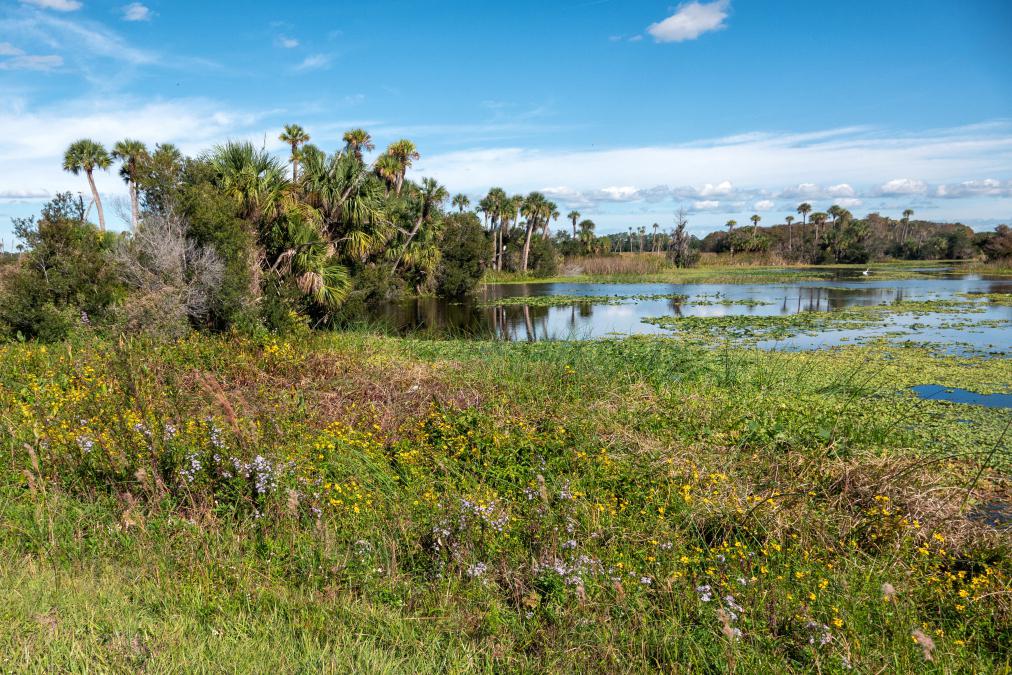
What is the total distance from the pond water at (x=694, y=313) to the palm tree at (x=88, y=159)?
29.8 metres

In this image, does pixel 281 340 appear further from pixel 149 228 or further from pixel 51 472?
pixel 149 228

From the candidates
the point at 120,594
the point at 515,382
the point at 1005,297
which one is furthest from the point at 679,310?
the point at 120,594

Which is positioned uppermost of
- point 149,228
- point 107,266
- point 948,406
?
point 149,228

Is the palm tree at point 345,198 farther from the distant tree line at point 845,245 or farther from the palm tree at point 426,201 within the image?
the distant tree line at point 845,245

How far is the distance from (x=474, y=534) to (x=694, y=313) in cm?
2213

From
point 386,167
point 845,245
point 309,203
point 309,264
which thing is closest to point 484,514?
point 309,264

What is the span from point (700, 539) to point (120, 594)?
3.49 meters

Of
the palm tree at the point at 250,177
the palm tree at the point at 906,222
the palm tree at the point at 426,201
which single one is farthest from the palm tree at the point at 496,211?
the palm tree at the point at 906,222

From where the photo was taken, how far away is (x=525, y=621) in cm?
318

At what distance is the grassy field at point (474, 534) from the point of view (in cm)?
284

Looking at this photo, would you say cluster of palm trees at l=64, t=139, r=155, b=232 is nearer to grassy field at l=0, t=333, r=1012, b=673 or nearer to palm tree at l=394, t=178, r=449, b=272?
palm tree at l=394, t=178, r=449, b=272

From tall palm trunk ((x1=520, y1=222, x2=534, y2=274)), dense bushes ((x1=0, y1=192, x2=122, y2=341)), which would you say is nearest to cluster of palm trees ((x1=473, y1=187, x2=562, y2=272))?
tall palm trunk ((x1=520, y1=222, x2=534, y2=274))

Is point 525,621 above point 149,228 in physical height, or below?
below

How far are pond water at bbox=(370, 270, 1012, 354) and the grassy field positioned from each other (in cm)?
636
